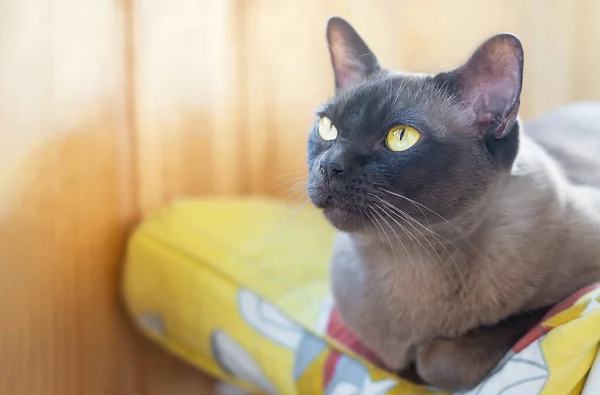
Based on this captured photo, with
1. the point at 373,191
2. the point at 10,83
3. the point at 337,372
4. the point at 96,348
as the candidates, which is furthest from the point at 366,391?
the point at 10,83

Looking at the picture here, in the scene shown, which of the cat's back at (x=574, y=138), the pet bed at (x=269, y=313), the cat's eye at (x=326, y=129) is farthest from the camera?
→ the cat's back at (x=574, y=138)

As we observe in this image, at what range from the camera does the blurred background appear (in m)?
1.15

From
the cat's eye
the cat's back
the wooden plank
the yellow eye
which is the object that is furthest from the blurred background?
the yellow eye

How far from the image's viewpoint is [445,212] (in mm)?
805

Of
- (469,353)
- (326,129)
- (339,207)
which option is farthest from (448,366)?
(326,129)

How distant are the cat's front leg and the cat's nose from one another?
276 millimetres

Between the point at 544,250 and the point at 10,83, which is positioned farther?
the point at 10,83

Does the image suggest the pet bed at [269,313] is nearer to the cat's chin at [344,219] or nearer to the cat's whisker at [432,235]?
the cat's whisker at [432,235]

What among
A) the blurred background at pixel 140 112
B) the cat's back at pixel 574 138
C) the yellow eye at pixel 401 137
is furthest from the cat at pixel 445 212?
the blurred background at pixel 140 112

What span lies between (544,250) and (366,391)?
315 millimetres

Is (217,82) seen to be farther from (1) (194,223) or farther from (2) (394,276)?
(2) (394,276)

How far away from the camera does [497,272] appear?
86 cm

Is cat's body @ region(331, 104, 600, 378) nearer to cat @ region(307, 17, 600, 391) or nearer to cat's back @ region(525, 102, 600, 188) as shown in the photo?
cat @ region(307, 17, 600, 391)

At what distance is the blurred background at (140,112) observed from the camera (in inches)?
Result: 45.1
